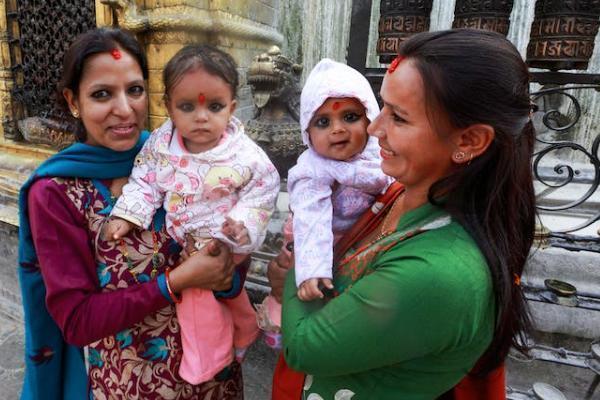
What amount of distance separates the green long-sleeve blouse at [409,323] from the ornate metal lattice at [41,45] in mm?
2658

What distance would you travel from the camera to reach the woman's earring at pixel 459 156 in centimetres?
87

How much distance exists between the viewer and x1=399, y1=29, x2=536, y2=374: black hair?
0.80m

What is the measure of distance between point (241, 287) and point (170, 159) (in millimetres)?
479

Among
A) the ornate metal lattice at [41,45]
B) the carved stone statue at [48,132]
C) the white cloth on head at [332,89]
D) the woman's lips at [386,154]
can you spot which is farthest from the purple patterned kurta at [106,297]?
the carved stone statue at [48,132]

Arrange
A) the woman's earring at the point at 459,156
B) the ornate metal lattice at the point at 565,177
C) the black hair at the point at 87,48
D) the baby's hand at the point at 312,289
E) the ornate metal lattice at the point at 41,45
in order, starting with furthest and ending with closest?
1. the ornate metal lattice at the point at 41,45
2. the ornate metal lattice at the point at 565,177
3. the black hair at the point at 87,48
4. the baby's hand at the point at 312,289
5. the woman's earring at the point at 459,156

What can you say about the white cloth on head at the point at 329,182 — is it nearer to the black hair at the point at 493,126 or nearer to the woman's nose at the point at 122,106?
the black hair at the point at 493,126

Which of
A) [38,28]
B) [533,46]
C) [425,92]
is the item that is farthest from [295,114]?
[38,28]

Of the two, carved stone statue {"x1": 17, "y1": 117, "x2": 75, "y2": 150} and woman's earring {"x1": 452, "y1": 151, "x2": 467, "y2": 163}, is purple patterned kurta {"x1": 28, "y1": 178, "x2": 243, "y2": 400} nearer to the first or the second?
woman's earring {"x1": 452, "y1": 151, "x2": 467, "y2": 163}

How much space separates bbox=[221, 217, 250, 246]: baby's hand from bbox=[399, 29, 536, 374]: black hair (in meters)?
0.55

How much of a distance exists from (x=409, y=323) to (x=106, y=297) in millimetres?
837

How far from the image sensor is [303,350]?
2.92 ft

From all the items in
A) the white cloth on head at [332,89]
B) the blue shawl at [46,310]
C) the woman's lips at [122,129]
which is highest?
the white cloth on head at [332,89]

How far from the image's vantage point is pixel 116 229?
3.79ft

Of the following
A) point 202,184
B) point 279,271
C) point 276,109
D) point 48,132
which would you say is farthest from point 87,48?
point 48,132
